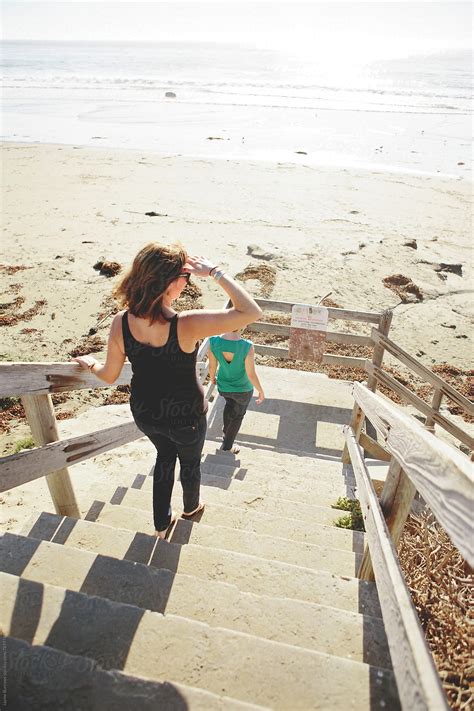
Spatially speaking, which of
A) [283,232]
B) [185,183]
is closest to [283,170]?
[185,183]

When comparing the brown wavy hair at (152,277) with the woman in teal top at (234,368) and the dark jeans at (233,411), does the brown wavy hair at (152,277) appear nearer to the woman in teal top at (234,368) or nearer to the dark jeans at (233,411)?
the woman in teal top at (234,368)

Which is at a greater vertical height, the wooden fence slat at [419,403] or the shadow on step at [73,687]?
the shadow on step at [73,687]

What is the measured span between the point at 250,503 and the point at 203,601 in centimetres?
157

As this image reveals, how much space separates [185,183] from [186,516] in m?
15.9

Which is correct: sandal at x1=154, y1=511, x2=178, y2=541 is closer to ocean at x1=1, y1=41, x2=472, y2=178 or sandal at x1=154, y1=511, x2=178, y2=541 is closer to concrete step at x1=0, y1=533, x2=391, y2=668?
concrete step at x1=0, y1=533, x2=391, y2=668

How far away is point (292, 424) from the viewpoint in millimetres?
6773

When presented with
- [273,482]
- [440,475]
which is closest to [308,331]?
[273,482]

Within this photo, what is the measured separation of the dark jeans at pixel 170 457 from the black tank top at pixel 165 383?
0.22 feet

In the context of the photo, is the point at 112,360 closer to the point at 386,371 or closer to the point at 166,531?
the point at 166,531

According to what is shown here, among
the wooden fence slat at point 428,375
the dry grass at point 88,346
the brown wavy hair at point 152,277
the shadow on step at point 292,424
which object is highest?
the brown wavy hair at point 152,277

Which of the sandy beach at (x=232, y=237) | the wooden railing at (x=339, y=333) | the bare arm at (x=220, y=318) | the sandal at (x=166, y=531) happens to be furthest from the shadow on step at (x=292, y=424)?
the bare arm at (x=220, y=318)

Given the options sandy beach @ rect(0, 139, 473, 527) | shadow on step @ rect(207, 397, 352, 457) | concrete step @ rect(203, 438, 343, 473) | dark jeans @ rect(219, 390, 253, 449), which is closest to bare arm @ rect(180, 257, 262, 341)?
dark jeans @ rect(219, 390, 253, 449)

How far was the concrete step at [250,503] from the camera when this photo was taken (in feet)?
11.9

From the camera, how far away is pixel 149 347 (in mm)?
2408
